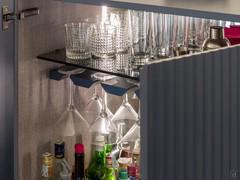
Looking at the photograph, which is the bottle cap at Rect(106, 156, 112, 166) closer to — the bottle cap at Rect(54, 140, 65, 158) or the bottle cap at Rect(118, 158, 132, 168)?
the bottle cap at Rect(118, 158, 132, 168)

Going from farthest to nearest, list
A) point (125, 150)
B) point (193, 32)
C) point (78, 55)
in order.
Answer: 1. point (125, 150)
2. point (78, 55)
3. point (193, 32)

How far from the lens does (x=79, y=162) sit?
2.12 m

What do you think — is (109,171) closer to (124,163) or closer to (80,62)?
(124,163)

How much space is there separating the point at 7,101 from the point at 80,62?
263 mm

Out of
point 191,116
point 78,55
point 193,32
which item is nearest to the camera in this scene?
point 191,116

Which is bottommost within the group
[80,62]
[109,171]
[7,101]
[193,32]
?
[109,171]

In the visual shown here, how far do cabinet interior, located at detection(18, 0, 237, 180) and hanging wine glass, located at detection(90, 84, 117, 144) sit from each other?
0.34 feet

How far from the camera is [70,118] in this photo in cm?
214

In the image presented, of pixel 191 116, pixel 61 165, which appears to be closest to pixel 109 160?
pixel 61 165

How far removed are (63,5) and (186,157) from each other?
3.11ft

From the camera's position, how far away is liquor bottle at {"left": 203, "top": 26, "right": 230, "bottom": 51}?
1.54 m

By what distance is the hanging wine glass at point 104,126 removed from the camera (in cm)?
210

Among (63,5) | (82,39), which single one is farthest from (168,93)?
(63,5)

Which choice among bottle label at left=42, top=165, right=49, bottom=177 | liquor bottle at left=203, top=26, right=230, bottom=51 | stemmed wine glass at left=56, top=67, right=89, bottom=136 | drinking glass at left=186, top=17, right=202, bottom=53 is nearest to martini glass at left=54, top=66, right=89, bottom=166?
stemmed wine glass at left=56, top=67, right=89, bottom=136
